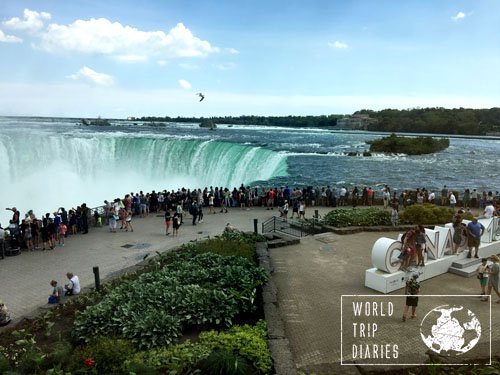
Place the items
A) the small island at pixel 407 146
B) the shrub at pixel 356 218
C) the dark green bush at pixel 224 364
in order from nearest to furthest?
the dark green bush at pixel 224 364 → the shrub at pixel 356 218 → the small island at pixel 407 146

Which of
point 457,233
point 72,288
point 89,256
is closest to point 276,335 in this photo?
point 72,288

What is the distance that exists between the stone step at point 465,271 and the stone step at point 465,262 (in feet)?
0.26

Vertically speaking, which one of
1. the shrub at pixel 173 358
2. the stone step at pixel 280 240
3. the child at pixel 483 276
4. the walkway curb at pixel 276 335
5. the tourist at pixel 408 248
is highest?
the tourist at pixel 408 248

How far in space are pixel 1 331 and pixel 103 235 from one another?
317 inches

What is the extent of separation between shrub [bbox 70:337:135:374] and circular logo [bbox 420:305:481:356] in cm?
511

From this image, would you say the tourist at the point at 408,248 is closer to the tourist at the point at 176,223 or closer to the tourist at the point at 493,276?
the tourist at the point at 493,276

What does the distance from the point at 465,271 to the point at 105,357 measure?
29.7ft

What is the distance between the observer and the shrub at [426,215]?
1567cm

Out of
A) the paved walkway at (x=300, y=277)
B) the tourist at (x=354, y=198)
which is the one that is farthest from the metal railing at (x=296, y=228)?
the tourist at (x=354, y=198)

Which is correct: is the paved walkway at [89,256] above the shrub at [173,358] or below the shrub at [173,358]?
below

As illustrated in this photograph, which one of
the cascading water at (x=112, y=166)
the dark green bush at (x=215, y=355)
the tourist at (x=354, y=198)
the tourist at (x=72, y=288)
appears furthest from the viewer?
the cascading water at (x=112, y=166)

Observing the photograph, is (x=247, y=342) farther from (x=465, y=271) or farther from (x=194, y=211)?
(x=194, y=211)

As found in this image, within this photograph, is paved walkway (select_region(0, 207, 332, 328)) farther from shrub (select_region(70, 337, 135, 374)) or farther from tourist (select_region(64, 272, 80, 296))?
shrub (select_region(70, 337, 135, 374))

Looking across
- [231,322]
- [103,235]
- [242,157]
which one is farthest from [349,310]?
[242,157]
